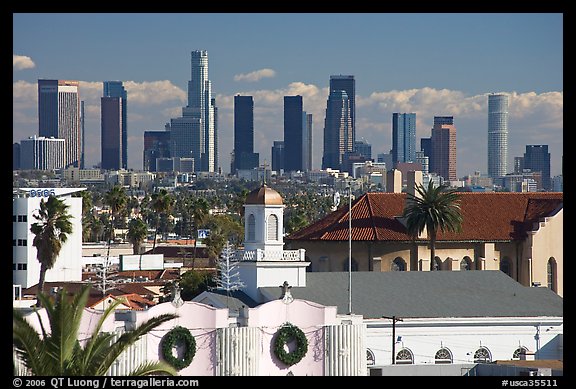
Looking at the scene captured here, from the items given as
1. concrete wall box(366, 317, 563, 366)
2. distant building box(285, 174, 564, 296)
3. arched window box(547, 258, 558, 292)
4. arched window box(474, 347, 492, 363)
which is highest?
distant building box(285, 174, 564, 296)

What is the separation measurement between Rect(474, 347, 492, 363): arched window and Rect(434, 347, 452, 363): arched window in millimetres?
1093

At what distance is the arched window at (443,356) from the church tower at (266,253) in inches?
319

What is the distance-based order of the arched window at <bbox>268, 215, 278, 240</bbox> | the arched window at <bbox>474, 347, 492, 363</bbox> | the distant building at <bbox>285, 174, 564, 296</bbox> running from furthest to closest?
the distant building at <bbox>285, 174, 564, 296</bbox> → the arched window at <bbox>268, 215, 278, 240</bbox> → the arched window at <bbox>474, 347, 492, 363</bbox>

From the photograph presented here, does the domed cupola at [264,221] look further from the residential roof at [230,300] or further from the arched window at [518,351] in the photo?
the arched window at [518,351]

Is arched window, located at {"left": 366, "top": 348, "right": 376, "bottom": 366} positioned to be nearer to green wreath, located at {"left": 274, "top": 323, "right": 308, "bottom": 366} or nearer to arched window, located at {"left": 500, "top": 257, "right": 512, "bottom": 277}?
green wreath, located at {"left": 274, "top": 323, "right": 308, "bottom": 366}

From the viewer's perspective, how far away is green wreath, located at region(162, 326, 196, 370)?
5650 cm

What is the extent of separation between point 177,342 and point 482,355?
613 inches

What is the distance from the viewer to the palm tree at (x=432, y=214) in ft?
310

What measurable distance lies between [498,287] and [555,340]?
7.58 m

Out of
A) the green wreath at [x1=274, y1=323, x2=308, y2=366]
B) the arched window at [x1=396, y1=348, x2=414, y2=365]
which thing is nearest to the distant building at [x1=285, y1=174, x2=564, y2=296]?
the arched window at [x1=396, y1=348, x2=414, y2=365]

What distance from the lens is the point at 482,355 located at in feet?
220

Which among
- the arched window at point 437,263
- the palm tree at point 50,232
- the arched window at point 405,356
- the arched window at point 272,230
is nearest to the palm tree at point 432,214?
the arched window at point 437,263

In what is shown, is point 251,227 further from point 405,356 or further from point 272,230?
point 405,356
